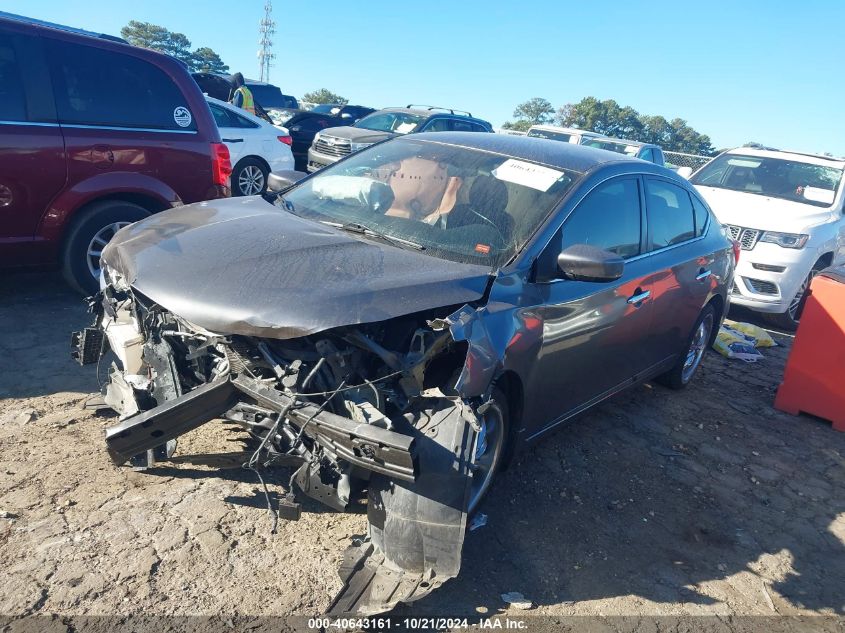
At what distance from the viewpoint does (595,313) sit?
3.72 metres

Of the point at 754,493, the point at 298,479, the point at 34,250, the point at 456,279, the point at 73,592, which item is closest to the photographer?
the point at 73,592

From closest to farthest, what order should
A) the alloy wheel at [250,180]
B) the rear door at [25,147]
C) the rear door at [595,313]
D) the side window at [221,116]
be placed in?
the rear door at [595,313], the rear door at [25,147], the side window at [221,116], the alloy wheel at [250,180]

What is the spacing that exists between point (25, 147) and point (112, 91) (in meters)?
0.91

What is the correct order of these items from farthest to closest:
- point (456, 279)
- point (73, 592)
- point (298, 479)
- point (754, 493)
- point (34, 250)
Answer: point (34, 250)
point (754, 493)
point (456, 279)
point (298, 479)
point (73, 592)

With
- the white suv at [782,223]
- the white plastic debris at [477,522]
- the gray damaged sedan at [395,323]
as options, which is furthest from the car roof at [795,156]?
the white plastic debris at [477,522]

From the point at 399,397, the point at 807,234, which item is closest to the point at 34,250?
the point at 399,397

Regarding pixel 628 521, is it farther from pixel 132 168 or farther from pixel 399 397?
pixel 132 168

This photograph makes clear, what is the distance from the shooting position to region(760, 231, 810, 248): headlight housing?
7.62 m

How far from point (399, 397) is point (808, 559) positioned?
2527 millimetres

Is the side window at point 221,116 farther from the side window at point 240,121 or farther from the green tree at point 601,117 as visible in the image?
the green tree at point 601,117

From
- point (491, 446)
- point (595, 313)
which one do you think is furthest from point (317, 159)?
point (491, 446)

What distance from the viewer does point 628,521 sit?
368 cm

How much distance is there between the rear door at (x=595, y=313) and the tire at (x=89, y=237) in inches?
147

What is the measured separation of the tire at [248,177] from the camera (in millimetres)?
10414
